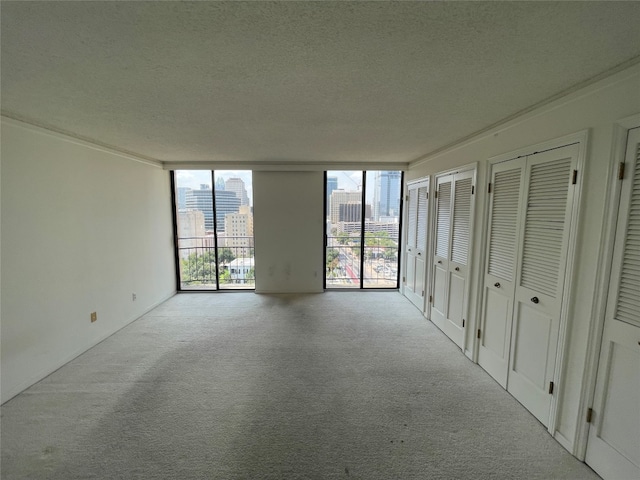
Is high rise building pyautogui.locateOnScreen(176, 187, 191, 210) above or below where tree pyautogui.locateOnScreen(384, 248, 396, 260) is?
above

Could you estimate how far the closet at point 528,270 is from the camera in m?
1.69

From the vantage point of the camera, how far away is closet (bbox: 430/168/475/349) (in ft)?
8.95

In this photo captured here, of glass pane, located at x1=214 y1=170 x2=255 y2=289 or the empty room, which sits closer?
the empty room

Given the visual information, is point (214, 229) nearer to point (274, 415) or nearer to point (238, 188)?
point (238, 188)

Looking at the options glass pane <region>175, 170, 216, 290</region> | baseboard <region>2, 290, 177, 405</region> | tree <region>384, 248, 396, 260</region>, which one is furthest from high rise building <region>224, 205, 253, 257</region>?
tree <region>384, 248, 396, 260</region>

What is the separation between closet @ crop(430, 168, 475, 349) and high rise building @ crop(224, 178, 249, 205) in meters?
3.22

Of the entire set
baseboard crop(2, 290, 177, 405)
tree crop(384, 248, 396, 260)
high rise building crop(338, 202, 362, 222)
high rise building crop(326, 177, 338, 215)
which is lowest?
baseboard crop(2, 290, 177, 405)

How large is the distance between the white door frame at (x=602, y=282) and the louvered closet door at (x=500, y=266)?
1.99 ft

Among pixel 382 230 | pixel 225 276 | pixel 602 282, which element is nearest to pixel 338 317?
pixel 382 230

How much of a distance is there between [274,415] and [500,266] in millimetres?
2246

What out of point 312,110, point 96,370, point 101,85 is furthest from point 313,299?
point 101,85

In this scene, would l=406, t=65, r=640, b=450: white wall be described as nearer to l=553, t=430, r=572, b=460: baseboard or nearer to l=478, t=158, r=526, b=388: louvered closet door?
l=553, t=430, r=572, b=460: baseboard

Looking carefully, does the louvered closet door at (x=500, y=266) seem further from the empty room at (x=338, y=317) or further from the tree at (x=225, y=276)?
the tree at (x=225, y=276)

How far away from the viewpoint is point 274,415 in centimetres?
188
